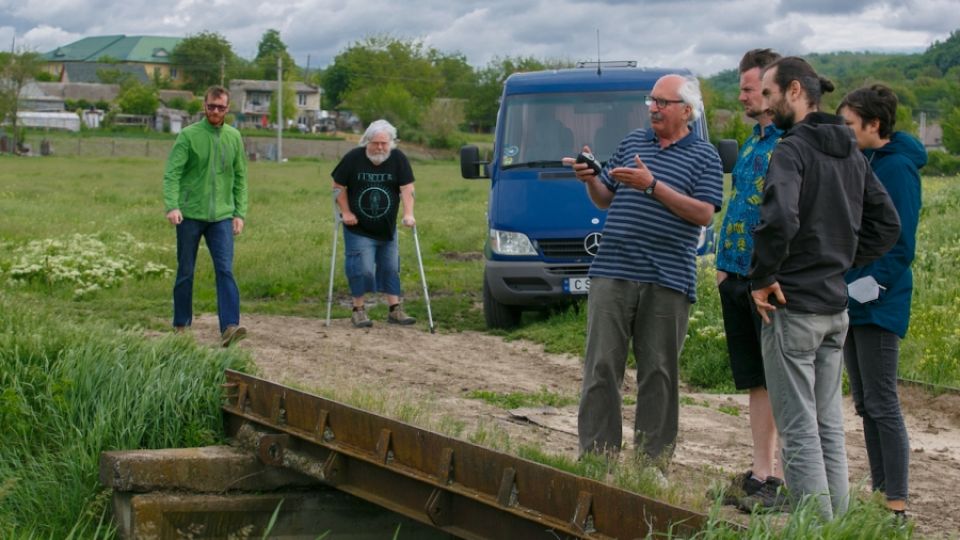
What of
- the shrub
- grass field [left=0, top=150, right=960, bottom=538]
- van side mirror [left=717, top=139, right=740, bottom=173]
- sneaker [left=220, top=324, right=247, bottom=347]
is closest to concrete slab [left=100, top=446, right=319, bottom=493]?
grass field [left=0, top=150, right=960, bottom=538]

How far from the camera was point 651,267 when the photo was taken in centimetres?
678

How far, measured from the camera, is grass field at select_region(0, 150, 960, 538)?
828 cm

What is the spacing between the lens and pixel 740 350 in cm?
660

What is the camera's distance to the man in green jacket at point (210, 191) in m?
11.3

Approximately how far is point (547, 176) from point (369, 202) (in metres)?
1.74

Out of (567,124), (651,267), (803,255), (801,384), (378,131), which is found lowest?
(801,384)

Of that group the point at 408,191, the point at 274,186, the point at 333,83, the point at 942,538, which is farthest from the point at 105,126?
the point at 942,538

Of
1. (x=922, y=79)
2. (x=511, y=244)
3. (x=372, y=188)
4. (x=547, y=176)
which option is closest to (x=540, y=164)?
(x=547, y=176)

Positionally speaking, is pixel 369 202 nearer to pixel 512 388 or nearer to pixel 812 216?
pixel 512 388

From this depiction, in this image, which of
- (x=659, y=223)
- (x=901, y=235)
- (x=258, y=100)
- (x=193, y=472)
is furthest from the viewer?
(x=258, y=100)

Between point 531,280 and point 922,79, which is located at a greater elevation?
point 922,79

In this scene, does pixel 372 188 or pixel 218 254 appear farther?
pixel 372 188

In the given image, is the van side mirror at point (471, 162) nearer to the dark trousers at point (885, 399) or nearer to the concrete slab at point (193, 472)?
the concrete slab at point (193, 472)

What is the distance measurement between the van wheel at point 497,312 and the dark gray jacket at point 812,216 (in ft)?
25.6
